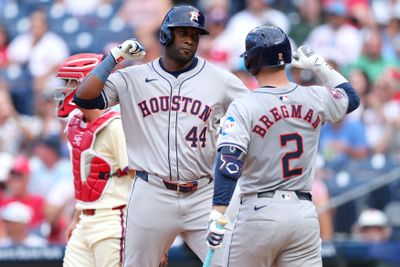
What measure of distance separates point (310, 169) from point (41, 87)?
7.51 m

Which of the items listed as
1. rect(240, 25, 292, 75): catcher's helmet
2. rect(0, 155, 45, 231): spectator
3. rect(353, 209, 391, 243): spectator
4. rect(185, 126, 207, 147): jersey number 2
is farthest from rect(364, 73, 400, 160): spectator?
rect(240, 25, 292, 75): catcher's helmet

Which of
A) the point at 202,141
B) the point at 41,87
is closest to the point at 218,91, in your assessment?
the point at 202,141

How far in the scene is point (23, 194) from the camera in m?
10.7

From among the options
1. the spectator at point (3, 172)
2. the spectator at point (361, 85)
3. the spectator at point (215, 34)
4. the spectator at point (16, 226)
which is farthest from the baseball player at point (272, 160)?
the spectator at point (215, 34)

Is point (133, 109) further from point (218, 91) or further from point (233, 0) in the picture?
point (233, 0)

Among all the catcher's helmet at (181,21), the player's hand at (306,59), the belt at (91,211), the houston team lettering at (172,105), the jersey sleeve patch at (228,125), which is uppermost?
the catcher's helmet at (181,21)

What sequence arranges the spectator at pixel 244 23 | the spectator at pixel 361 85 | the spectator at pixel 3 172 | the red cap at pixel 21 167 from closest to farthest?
the red cap at pixel 21 167
the spectator at pixel 3 172
the spectator at pixel 361 85
the spectator at pixel 244 23

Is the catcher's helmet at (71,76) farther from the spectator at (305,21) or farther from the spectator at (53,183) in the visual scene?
the spectator at (305,21)

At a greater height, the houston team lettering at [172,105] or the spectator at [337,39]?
the houston team lettering at [172,105]

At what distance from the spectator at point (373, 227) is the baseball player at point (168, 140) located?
12.2 feet

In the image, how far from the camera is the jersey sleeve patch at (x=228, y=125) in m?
5.79

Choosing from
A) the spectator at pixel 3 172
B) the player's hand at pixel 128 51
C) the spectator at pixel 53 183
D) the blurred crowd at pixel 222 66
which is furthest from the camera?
the spectator at pixel 3 172

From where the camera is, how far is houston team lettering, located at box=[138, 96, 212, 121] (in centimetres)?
647

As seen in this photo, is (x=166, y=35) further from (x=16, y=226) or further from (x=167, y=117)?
(x=16, y=226)
